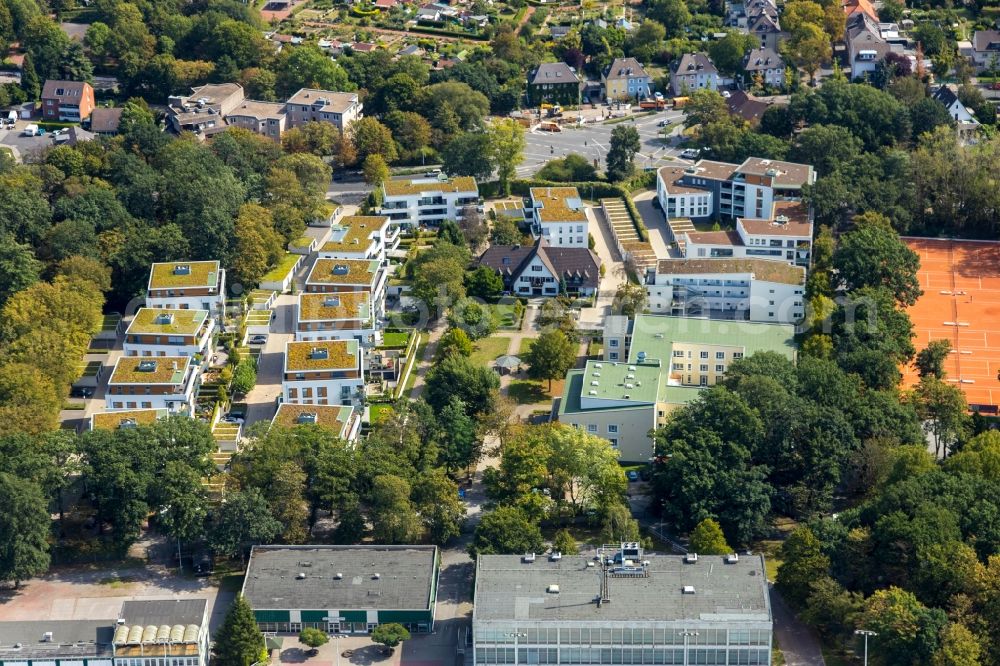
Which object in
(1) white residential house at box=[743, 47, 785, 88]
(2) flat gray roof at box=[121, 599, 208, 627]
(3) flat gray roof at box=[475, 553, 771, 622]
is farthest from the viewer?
(1) white residential house at box=[743, 47, 785, 88]

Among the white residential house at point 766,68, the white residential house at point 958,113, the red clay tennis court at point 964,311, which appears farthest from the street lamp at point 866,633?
the white residential house at point 766,68

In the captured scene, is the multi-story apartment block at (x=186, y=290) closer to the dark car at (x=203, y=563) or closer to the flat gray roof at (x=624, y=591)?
the dark car at (x=203, y=563)

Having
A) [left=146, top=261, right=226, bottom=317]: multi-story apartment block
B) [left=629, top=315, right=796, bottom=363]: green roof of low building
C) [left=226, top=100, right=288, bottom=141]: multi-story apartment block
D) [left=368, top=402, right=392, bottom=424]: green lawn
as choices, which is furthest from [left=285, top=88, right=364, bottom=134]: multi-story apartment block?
[left=629, top=315, right=796, bottom=363]: green roof of low building

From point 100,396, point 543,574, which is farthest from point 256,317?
point 543,574

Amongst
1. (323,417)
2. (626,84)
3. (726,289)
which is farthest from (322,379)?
(626,84)

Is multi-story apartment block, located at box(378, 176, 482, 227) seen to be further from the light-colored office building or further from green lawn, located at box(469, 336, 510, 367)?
the light-colored office building

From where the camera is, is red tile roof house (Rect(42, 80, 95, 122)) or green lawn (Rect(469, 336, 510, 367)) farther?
red tile roof house (Rect(42, 80, 95, 122))
